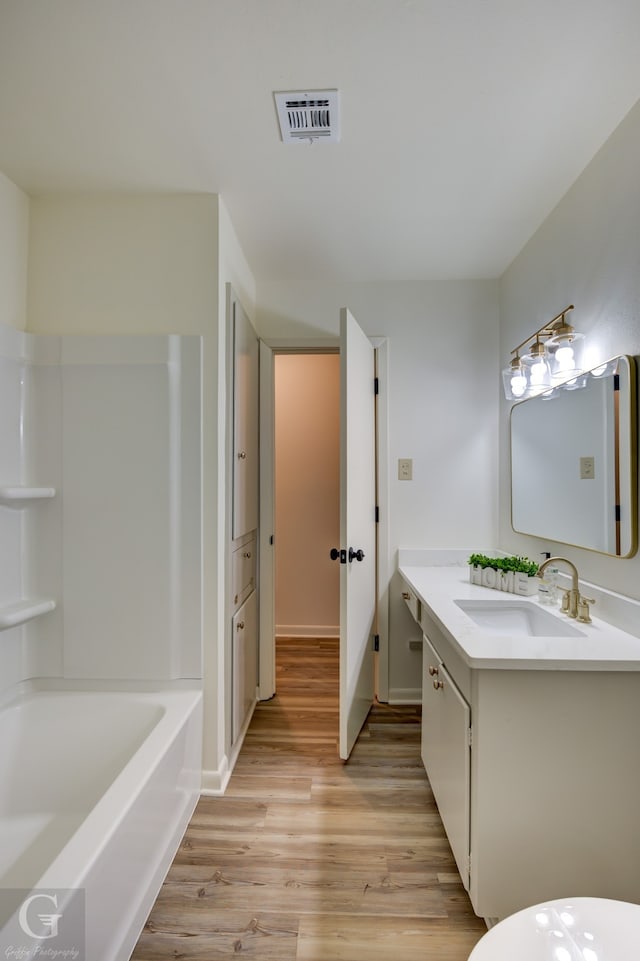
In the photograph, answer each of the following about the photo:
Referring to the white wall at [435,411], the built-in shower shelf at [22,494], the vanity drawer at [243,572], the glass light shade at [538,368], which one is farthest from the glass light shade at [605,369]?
the built-in shower shelf at [22,494]

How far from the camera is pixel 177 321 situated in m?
1.84

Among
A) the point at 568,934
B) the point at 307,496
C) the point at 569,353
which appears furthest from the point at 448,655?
the point at 307,496

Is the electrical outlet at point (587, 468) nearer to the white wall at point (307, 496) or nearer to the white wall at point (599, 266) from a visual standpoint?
the white wall at point (599, 266)

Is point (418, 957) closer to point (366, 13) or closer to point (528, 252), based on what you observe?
point (366, 13)

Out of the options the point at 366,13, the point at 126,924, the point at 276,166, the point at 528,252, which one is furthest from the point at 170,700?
the point at 528,252

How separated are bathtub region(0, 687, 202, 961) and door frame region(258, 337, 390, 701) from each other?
0.86 m

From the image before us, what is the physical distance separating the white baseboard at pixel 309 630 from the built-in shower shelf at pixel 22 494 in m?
2.41

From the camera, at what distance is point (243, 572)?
7.34ft

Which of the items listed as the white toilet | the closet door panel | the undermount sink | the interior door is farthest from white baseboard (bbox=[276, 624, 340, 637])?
the white toilet

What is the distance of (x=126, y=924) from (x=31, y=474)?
4.81 feet

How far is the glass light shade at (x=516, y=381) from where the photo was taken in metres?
2.08

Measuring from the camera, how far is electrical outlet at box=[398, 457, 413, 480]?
8.49 feet

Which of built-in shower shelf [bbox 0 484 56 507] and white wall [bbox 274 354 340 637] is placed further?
white wall [bbox 274 354 340 637]

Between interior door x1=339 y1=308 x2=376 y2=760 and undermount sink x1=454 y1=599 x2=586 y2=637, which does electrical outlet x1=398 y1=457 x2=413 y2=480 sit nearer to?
interior door x1=339 y1=308 x2=376 y2=760
